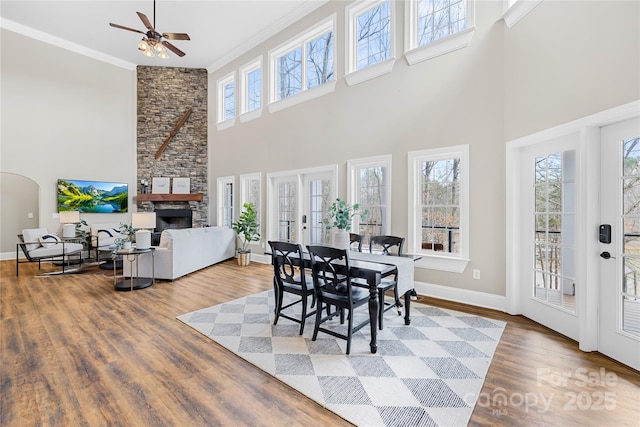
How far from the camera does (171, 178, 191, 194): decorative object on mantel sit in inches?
326

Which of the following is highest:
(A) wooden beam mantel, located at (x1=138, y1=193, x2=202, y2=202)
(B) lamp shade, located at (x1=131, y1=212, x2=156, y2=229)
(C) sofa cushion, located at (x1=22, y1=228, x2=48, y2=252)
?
(A) wooden beam mantel, located at (x1=138, y1=193, x2=202, y2=202)

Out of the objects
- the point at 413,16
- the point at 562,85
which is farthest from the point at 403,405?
the point at 413,16

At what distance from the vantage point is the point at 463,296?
3.82 meters

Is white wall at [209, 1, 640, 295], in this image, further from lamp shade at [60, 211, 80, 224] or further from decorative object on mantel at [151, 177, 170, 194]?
lamp shade at [60, 211, 80, 224]

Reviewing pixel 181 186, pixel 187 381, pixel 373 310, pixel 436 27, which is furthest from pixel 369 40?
pixel 181 186

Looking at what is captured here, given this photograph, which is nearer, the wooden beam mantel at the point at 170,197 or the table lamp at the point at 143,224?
the table lamp at the point at 143,224

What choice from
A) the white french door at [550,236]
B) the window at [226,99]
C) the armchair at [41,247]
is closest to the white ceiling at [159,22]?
the window at [226,99]

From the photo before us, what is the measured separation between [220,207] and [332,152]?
4309 millimetres

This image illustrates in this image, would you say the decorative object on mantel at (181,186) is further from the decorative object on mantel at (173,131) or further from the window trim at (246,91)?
the window trim at (246,91)

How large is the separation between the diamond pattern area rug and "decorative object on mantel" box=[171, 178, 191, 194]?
18.7 feet

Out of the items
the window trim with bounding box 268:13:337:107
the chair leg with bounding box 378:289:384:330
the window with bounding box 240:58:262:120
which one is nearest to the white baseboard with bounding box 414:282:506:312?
the chair leg with bounding box 378:289:384:330

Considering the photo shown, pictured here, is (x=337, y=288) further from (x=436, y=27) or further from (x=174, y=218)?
(x=174, y=218)

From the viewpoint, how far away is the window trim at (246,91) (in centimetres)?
680

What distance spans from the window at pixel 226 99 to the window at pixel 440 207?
572cm
